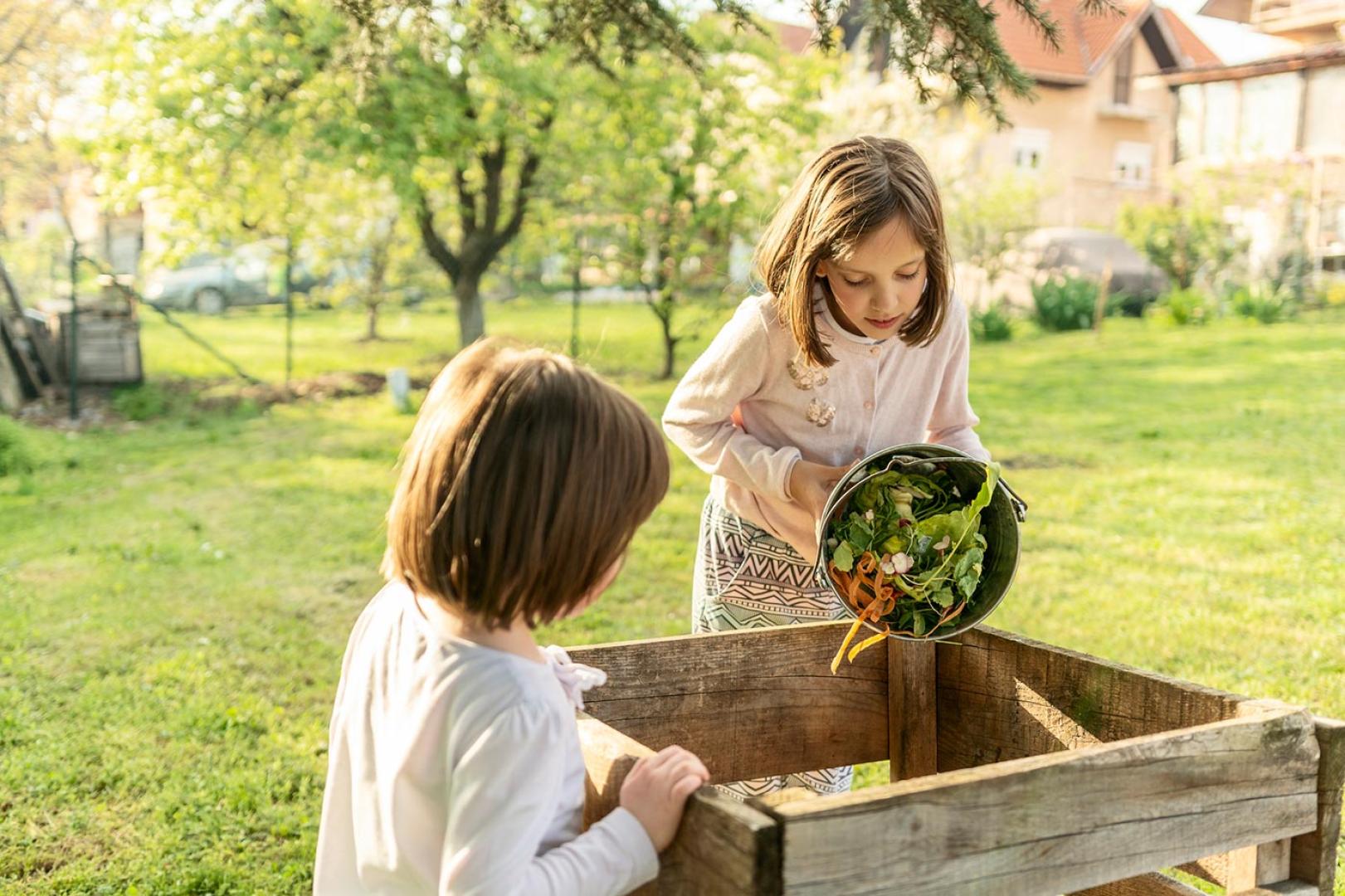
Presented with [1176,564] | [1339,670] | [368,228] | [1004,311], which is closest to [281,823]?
[1339,670]

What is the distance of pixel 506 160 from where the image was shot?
483 inches

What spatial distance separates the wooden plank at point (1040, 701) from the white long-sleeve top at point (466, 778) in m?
1.04

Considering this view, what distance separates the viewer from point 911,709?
8.65 ft

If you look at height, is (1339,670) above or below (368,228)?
below

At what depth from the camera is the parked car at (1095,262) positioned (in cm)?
1700

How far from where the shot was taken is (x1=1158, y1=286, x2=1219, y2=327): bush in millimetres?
15141

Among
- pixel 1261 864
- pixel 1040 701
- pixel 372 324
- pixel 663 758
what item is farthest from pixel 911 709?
pixel 372 324

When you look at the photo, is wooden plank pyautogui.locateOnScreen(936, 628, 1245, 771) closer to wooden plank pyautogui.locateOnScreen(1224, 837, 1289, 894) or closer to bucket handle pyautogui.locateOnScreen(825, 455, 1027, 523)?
wooden plank pyautogui.locateOnScreen(1224, 837, 1289, 894)

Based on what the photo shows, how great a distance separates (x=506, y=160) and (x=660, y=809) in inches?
442

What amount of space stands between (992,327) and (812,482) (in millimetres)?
12916

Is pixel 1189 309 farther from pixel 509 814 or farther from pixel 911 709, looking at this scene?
pixel 509 814

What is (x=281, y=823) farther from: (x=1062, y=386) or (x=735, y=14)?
(x=1062, y=386)

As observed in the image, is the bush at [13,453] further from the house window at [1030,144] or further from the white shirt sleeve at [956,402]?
the house window at [1030,144]

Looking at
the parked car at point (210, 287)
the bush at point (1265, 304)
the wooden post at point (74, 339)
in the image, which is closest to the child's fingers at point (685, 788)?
the wooden post at point (74, 339)
